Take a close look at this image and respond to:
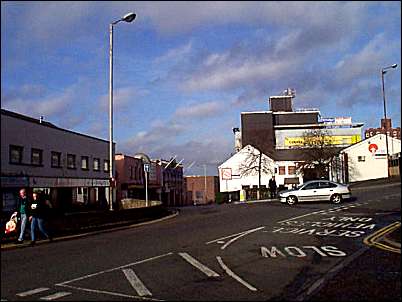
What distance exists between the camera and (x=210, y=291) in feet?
29.8

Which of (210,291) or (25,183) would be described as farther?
(25,183)

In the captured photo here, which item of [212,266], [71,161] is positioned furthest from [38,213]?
[71,161]

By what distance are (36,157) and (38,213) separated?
50.4ft

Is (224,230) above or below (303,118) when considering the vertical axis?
below

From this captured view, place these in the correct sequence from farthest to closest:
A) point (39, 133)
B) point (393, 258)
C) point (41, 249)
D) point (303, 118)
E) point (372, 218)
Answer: point (303, 118), point (39, 133), point (372, 218), point (41, 249), point (393, 258)

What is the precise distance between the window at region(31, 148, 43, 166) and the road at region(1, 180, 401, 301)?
12243mm

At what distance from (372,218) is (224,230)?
7.14 m

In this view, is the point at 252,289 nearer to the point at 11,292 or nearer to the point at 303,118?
the point at 11,292

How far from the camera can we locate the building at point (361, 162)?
232 ft

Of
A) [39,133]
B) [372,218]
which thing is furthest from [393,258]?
[39,133]

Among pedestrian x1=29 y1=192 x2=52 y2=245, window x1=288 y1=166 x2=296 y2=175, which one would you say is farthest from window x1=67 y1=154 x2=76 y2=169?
window x1=288 y1=166 x2=296 y2=175

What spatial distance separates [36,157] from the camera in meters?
31.3

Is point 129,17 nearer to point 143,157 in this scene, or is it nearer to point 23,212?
point 23,212

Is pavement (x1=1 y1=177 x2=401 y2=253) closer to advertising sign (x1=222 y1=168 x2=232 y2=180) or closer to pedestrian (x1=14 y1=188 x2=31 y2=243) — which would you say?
pedestrian (x1=14 y1=188 x2=31 y2=243)
